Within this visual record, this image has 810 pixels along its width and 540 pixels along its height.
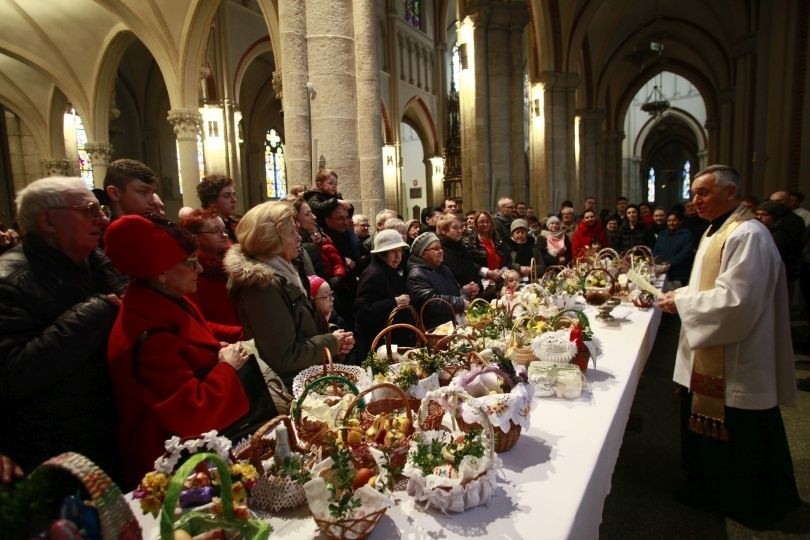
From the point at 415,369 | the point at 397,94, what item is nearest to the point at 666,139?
the point at 397,94

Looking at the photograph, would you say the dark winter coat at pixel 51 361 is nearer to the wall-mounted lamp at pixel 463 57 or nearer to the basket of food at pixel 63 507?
the basket of food at pixel 63 507

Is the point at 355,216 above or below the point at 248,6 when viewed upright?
below

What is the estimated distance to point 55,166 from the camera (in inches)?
715

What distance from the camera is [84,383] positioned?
1.95 metres

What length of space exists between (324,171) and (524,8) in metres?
9.45

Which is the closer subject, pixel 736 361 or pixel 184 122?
pixel 736 361

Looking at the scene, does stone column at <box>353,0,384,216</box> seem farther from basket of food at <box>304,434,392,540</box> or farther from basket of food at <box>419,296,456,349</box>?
basket of food at <box>304,434,392,540</box>

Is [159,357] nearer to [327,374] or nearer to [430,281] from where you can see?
[327,374]

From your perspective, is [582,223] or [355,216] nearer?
[355,216]

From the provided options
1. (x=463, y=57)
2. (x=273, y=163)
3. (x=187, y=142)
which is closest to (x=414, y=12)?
(x=273, y=163)

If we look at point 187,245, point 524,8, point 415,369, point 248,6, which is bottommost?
point 415,369

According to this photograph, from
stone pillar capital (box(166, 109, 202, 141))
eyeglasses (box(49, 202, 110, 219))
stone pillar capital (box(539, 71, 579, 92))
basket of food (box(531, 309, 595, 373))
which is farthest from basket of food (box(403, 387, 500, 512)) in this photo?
stone pillar capital (box(539, 71, 579, 92))

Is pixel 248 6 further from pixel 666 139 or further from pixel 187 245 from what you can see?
pixel 666 139

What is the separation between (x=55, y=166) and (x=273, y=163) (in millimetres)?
9959
